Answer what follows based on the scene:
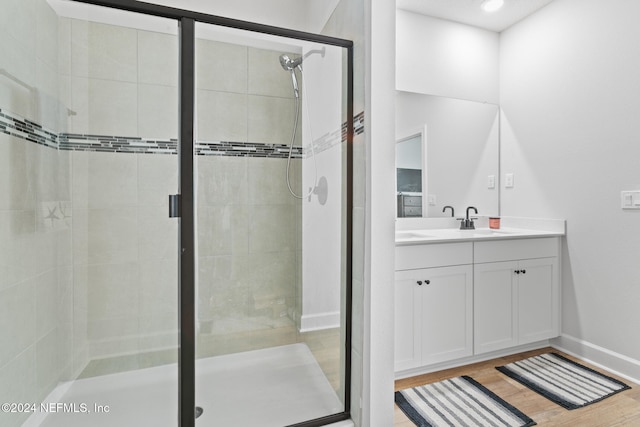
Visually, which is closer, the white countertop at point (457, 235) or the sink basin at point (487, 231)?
the white countertop at point (457, 235)

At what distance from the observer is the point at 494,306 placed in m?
2.12

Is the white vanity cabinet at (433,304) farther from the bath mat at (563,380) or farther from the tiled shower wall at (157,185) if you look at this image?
the tiled shower wall at (157,185)

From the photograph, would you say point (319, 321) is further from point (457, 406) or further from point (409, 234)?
point (409, 234)

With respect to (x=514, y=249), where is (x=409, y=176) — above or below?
above

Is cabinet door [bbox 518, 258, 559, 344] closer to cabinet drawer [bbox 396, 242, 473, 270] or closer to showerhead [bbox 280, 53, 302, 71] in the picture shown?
cabinet drawer [bbox 396, 242, 473, 270]

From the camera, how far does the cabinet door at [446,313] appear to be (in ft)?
6.36

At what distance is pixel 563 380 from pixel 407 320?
0.97 meters

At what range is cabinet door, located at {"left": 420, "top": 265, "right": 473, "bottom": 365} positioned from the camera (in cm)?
194

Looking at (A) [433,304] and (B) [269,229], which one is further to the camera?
(A) [433,304]

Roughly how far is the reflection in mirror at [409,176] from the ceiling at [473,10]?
94 centimetres

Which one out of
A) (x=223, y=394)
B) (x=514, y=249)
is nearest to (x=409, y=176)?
(x=514, y=249)

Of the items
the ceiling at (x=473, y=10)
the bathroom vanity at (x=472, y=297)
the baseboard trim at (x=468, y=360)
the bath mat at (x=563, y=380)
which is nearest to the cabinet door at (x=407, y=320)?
the bathroom vanity at (x=472, y=297)

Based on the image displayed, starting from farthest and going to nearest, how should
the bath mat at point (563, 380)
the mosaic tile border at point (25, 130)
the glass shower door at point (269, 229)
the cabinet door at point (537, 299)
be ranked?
the cabinet door at point (537, 299) → the bath mat at point (563, 380) → the glass shower door at point (269, 229) → the mosaic tile border at point (25, 130)

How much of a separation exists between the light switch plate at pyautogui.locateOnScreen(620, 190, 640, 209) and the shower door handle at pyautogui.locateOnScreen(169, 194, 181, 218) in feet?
8.10
